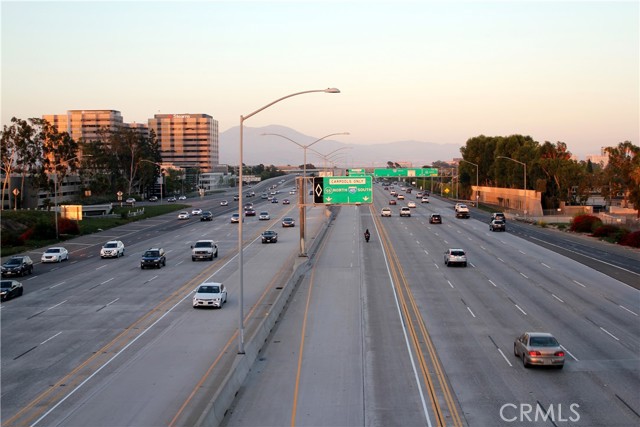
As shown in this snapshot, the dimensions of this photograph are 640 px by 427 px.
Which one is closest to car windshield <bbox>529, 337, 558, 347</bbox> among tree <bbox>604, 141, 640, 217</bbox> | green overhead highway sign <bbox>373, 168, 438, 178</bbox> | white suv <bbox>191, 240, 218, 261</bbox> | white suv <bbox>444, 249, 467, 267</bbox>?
white suv <bbox>444, 249, 467, 267</bbox>

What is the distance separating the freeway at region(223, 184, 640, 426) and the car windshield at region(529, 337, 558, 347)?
2.76ft

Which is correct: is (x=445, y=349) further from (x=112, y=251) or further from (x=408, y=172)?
(x=408, y=172)

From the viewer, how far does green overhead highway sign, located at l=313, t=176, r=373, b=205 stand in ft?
184

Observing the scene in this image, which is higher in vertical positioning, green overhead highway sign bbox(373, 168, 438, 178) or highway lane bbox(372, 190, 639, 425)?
green overhead highway sign bbox(373, 168, 438, 178)

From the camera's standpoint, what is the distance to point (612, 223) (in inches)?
3270

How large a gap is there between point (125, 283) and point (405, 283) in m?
17.6

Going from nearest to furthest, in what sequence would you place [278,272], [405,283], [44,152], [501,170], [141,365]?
1. [141,365]
2. [405,283]
3. [278,272]
4. [44,152]
5. [501,170]

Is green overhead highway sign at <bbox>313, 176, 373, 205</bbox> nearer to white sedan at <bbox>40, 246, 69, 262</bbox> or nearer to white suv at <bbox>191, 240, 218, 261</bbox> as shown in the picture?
white suv at <bbox>191, 240, 218, 261</bbox>

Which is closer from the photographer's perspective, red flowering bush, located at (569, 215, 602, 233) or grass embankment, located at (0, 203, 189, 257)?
grass embankment, located at (0, 203, 189, 257)

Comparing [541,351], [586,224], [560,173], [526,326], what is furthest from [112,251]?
[560,173]

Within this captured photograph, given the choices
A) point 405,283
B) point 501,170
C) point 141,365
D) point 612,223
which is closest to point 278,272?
point 405,283

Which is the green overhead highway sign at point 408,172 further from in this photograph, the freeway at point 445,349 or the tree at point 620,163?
the freeway at point 445,349

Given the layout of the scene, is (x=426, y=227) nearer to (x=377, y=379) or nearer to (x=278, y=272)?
(x=278, y=272)

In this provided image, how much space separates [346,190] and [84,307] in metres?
26.1
